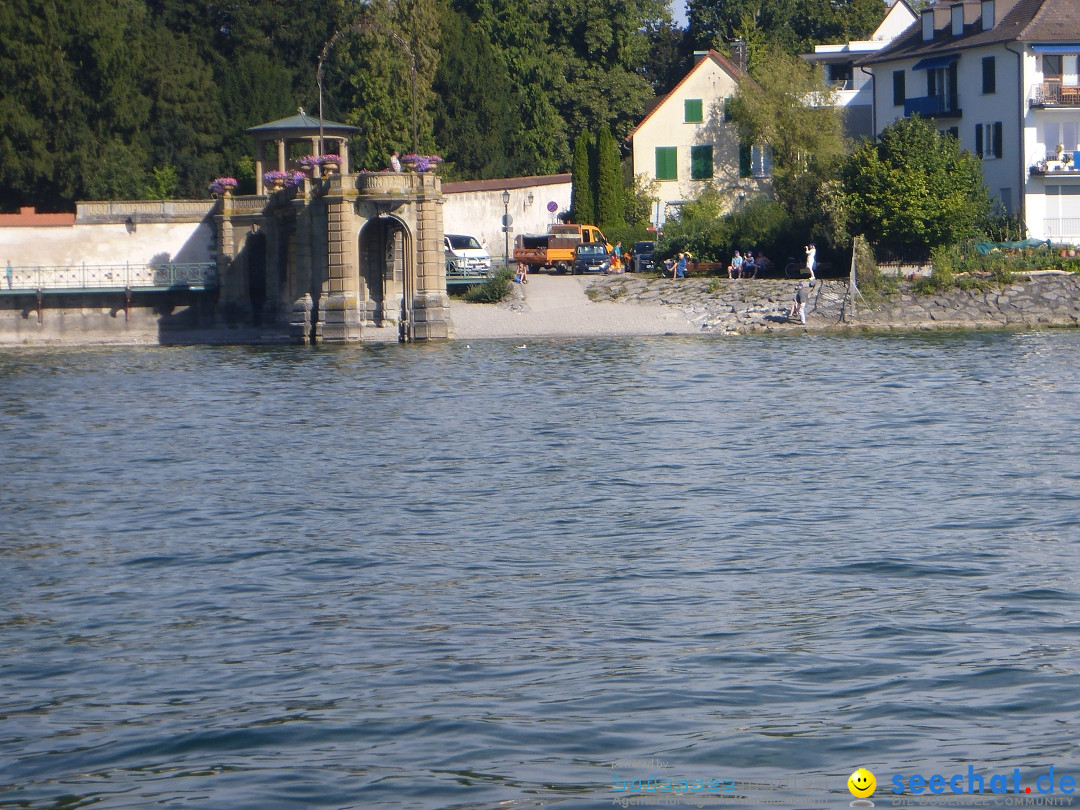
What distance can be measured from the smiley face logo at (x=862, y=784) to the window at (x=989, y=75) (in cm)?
5254

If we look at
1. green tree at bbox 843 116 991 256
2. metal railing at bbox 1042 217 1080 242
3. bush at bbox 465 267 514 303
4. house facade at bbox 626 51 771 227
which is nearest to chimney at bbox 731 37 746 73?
house facade at bbox 626 51 771 227

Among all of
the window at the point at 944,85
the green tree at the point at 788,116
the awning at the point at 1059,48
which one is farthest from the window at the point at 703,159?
the awning at the point at 1059,48

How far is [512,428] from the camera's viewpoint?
2966 centimetres

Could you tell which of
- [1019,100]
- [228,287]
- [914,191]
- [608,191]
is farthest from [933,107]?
[228,287]

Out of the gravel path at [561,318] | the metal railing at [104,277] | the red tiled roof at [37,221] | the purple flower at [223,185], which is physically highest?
the purple flower at [223,185]

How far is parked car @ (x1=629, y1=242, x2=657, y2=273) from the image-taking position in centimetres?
6006

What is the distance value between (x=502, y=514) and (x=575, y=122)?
64.4m

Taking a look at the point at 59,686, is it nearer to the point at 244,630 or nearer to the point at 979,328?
the point at 244,630

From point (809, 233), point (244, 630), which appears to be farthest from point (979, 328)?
point (244, 630)

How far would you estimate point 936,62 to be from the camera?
60844 millimetres

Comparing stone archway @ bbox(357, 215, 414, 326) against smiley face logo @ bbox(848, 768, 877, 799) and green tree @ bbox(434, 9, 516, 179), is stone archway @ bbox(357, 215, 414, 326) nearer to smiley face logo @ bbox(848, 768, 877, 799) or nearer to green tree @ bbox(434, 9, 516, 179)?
green tree @ bbox(434, 9, 516, 179)

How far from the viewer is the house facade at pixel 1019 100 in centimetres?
5572

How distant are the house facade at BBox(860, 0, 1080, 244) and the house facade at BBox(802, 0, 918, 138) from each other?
6956mm

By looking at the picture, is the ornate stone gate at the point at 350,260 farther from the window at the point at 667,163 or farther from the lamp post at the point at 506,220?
the window at the point at 667,163
